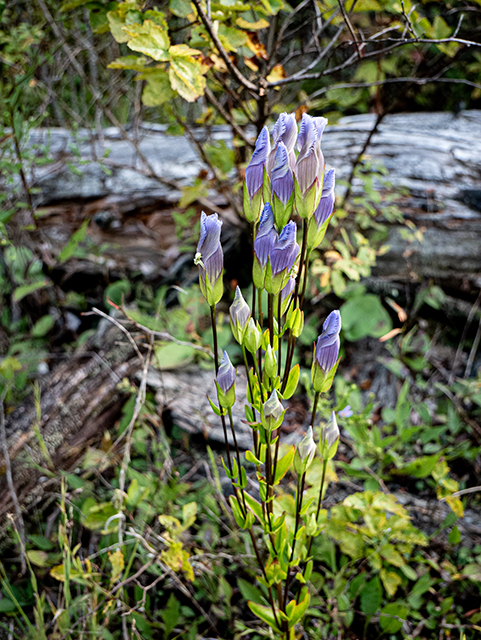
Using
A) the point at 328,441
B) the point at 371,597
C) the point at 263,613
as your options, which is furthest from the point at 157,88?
the point at 371,597

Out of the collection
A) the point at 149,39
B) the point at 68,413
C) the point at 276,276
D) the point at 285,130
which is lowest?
the point at 68,413

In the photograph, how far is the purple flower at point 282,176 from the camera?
686 mm

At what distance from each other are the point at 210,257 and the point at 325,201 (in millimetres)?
225

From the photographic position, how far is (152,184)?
2.26 meters

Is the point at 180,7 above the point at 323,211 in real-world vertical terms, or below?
above

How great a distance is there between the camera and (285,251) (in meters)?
0.70

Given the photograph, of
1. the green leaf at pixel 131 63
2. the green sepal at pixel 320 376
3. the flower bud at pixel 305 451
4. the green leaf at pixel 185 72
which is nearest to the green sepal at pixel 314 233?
the green sepal at pixel 320 376

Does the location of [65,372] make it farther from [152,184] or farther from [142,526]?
[152,184]

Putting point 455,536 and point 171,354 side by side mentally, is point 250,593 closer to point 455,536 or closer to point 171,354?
point 455,536

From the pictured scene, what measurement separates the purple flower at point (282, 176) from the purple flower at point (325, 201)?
0.26 feet

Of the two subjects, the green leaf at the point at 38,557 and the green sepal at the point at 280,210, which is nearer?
the green sepal at the point at 280,210

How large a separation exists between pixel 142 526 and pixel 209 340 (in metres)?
0.80

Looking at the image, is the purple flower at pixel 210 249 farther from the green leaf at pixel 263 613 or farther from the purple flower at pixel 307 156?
the green leaf at pixel 263 613

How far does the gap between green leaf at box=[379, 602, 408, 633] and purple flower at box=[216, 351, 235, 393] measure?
838 millimetres
